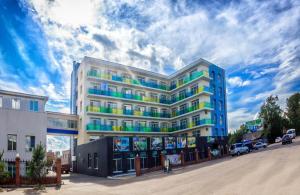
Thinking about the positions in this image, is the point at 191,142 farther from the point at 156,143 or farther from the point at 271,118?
the point at 271,118

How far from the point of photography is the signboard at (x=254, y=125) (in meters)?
76.5

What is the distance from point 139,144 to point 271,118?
4331 cm

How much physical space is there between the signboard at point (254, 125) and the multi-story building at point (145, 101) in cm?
2880

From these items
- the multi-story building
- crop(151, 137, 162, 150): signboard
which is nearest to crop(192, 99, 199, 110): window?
the multi-story building

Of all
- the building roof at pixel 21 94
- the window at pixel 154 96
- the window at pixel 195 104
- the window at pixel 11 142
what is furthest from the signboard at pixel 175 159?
the window at pixel 154 96

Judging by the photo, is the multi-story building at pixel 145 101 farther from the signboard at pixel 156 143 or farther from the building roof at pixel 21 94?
the building roof at pixel 21 94

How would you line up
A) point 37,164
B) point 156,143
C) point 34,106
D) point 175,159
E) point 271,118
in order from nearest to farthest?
point 37,164
point 34,106
point 175,159
point 156,143
point 271,118

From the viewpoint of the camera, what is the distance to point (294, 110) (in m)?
81.1

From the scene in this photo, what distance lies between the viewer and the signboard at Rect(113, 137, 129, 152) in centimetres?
3431

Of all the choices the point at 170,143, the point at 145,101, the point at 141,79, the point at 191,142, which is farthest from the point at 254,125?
the point at 170,143

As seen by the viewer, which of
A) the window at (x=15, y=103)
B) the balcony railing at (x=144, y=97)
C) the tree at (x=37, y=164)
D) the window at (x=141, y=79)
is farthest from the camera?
the window at (x=141, y=79)

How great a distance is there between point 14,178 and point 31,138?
911 centimetres

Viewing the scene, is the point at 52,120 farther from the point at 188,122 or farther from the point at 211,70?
the point at 211,70

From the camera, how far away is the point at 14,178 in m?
23.6
